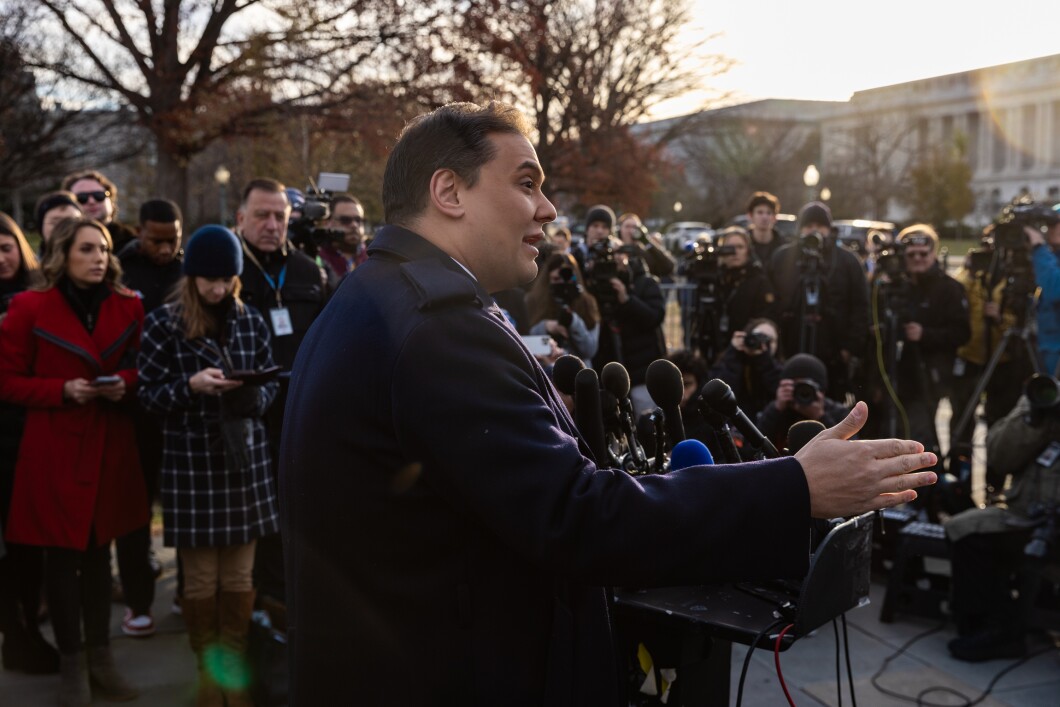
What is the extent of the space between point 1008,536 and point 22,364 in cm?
468

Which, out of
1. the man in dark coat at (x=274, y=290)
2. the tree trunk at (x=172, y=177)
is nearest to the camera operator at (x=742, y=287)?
the man in dark coat at (x=274, y=290)

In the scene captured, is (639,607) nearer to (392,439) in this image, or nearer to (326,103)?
(392,439)

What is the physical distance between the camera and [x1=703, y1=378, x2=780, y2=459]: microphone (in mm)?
2162

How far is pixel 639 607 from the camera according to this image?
207 cm

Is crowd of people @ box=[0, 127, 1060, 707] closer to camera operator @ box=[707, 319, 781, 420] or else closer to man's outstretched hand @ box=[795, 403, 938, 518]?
camera operator @ box=[707, 319, 781, 420]

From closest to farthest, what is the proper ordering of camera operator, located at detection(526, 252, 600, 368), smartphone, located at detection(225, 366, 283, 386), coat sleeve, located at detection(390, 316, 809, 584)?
coat sleeve, located at detection(390, 316, 809, 584) < smartphone, located at detection(225, 366, 283, 386) < camera operator, located at detection(526, 252, 600, 368)

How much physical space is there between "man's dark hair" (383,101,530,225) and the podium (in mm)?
912

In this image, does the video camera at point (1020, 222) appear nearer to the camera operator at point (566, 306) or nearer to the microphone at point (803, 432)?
the camera operator at point (566, 306)

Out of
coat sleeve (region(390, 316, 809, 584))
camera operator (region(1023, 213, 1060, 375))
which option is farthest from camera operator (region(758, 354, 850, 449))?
coat sleeve (region(390, 316, 809, 584))

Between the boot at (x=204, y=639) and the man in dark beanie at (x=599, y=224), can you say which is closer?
the boot at (x=204, y=639)

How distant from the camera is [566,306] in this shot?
21.1 ft

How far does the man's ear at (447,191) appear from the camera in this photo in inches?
70.8

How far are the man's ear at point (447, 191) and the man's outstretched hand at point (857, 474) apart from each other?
740mm

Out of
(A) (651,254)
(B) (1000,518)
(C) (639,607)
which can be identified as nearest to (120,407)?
(C) (639,607)
